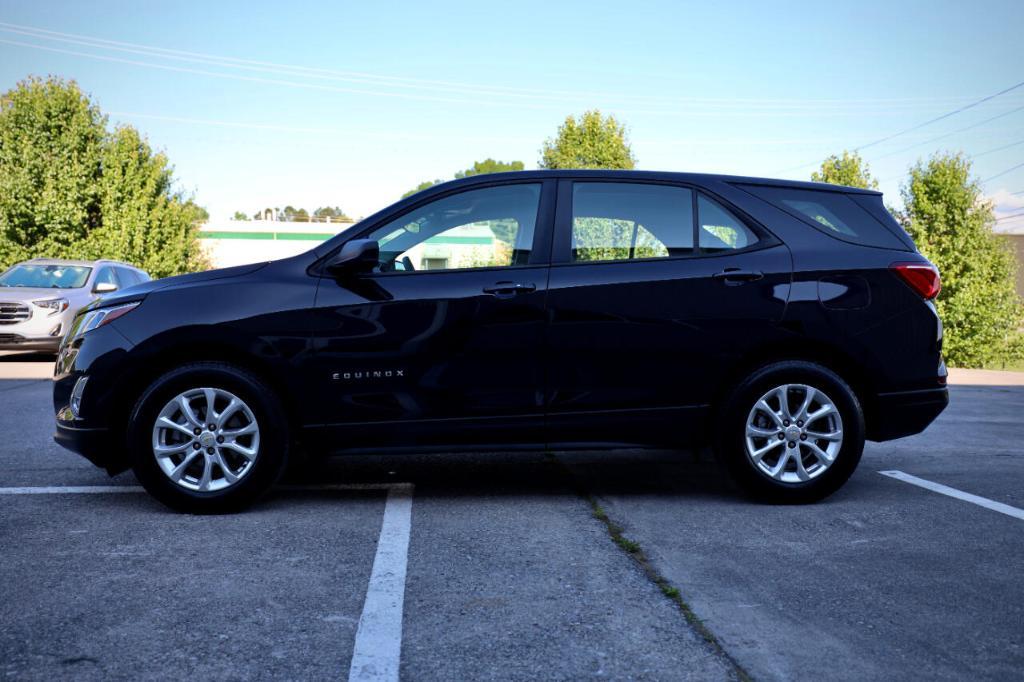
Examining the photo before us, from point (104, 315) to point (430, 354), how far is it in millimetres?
1742

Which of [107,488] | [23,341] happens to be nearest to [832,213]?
[107,488]

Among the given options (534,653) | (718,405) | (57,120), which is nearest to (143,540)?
(534,653)

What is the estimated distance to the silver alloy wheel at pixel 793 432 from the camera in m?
4.95

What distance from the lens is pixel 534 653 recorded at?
2.91 metres

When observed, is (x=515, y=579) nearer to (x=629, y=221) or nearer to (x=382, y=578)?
(x=382, y=578)

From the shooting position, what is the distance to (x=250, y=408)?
15.6 feet

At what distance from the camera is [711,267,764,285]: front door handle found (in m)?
4.98

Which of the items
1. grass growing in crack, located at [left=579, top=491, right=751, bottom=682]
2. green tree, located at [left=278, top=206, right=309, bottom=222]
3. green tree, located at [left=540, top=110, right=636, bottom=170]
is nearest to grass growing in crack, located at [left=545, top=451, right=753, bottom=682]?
grass growing in crack, located at [left=579, top=491, right=751, bottom=682]

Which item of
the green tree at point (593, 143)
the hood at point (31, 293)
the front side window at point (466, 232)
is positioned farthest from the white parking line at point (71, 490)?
the green tree at point (593, 143)

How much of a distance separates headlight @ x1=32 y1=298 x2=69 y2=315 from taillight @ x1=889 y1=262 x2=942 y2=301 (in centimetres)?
1443

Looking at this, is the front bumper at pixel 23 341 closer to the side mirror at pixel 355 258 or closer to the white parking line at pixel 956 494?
the side mirror at pixel 355 258

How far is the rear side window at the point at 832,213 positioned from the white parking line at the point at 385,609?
267 cm

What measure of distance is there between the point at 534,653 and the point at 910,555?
2.04 m

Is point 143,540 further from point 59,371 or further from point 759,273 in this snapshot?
point 759,273
